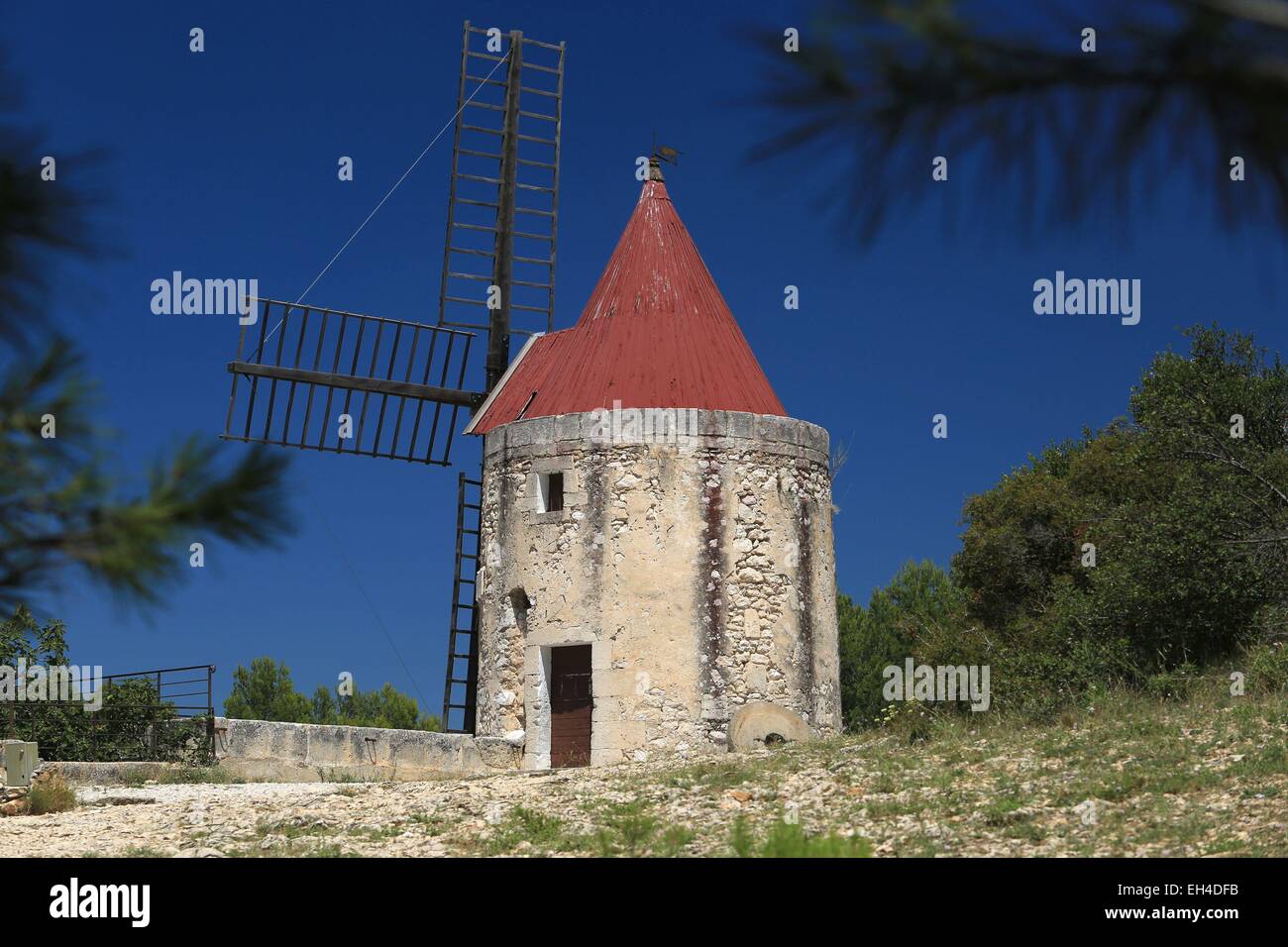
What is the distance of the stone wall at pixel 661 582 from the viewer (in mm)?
15836

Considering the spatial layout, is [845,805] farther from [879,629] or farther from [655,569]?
[879,629]

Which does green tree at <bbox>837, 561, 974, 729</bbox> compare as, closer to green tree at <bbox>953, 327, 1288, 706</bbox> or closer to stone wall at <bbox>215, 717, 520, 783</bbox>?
green tree at <bbox>953, 327, 1288, 706</bbox>

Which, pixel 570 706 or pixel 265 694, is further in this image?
pixel 265 694

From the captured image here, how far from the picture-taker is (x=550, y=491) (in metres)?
17.0

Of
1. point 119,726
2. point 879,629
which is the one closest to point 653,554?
point 119,726

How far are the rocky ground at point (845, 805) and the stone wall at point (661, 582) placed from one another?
2.69 metres

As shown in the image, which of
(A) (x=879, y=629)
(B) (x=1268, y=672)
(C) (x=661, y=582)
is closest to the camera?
(B) (x=1268, y=672)

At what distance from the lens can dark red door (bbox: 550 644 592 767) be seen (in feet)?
53.2

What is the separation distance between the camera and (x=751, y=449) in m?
16.6

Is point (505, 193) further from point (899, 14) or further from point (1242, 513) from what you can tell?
point (899, 14)

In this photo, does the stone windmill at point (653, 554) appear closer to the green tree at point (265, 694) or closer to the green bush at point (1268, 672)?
the green bush at point (1268, 672)

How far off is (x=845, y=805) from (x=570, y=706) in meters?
6.71
